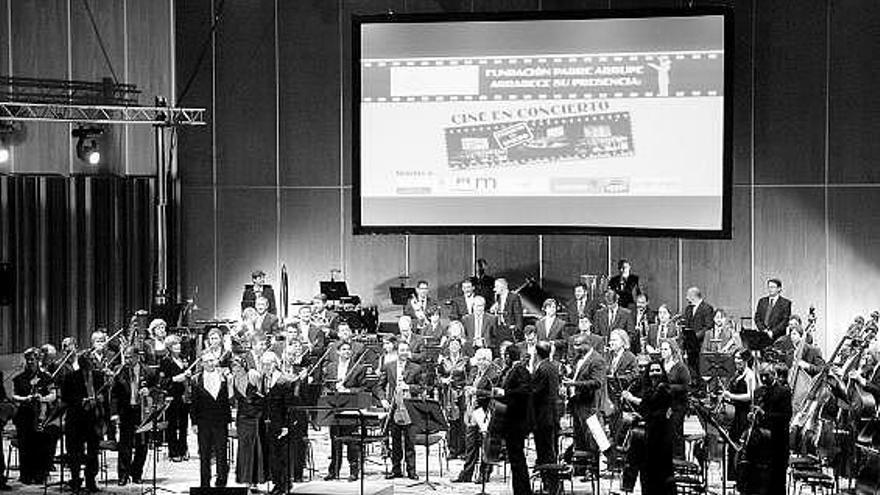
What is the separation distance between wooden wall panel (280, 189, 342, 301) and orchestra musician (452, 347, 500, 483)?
745cm

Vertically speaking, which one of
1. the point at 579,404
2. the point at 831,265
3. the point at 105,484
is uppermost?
the point at 831,265

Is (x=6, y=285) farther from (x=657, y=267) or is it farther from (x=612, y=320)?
(x=657, y=267)

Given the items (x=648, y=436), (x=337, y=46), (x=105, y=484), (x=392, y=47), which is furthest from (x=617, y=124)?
(x=105, y=484)

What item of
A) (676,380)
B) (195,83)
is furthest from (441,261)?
(676,380)

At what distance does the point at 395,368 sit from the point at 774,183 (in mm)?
8034

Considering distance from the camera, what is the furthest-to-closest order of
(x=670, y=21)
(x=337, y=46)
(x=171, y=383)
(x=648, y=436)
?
(x=337, y=46) → (x=670, y=21) → (x=171, y=383) → (x=648, y=436)

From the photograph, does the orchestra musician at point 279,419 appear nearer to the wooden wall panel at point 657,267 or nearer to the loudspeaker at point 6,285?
the loudspeaker at point 6,285

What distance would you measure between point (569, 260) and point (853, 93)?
16.6 ft

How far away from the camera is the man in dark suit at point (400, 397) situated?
16391 mm

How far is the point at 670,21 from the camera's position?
20.3 m

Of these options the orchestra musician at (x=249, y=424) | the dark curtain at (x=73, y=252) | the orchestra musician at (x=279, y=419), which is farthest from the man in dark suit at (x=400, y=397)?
the dark curtain at (x=73, y=252)

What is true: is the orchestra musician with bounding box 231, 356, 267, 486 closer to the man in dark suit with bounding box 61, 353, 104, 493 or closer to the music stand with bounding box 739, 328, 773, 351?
the man in dark suit with bounding box 61, 353, 104, 493

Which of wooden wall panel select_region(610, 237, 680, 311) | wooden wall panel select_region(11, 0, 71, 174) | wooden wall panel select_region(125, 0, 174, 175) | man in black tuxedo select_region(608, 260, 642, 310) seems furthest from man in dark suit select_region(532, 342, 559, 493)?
wooden wall panel select_region(11, 0, 71, 174)

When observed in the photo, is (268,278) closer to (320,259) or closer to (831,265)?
(320,259)
